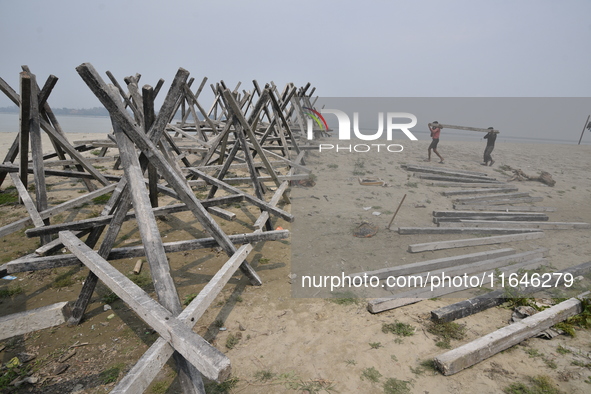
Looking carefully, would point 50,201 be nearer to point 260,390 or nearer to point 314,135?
point 260,390

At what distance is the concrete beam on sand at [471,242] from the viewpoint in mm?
5941

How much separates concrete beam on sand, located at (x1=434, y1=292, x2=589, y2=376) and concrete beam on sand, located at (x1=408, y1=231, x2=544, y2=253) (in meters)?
2.19

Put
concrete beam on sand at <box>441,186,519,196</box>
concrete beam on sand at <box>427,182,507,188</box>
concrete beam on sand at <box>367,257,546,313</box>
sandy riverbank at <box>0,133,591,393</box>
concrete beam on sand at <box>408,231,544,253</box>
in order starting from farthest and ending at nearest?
concrete beam on sand at <box>427,182,507,188</box>
concrete beam on sand at <box>441,186,519,196</box>
concrete beam on sand at <box>408,231,544,253</box>
concrete beam on sand at <box>367,257,546,313</box>
sandy riverbank at <box>0,133,591,393</box>

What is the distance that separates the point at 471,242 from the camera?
6227 millimetres

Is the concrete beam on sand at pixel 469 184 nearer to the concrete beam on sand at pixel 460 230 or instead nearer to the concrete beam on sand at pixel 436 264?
the concrete beam on sand at pixel 460 230

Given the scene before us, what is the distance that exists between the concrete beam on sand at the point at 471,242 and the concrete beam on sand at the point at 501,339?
7.19ft

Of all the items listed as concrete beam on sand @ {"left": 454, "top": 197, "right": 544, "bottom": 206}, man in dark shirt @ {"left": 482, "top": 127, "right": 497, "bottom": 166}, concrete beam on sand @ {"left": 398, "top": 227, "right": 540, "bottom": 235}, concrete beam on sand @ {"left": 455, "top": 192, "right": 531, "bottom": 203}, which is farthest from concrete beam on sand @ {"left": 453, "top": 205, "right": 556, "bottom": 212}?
man in dark shirt @ {"left": 482, "top": 127, "right": 497, "bottom": 166}

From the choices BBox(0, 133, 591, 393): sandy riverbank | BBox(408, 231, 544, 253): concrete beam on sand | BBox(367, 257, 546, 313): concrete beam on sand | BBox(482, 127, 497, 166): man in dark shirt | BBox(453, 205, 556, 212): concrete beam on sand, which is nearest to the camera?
BBox(0, 133, 591, 393): sandy riverbank

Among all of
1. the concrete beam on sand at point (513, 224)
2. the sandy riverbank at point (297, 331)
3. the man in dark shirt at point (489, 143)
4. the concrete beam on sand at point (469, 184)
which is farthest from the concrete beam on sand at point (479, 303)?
the man in dark shirt at point (489, 143)

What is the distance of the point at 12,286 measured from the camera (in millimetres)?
4129

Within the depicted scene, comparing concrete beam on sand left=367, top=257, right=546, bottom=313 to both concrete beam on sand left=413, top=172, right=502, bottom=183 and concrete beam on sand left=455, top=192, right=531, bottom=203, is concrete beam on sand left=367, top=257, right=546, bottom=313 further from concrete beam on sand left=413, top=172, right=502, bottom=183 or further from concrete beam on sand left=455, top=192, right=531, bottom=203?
concrete beam on sand left=413, top=172, right=502, bottom=183

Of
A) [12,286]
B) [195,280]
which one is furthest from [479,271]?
[12,286]

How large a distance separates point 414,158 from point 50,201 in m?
15.0

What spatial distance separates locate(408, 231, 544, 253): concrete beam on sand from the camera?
594 centimetres
